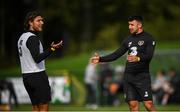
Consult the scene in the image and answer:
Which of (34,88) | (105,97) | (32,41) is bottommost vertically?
(105,97)

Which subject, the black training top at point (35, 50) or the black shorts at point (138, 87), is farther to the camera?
the black shorts at point (138, 87)

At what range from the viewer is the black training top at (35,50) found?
12488mm

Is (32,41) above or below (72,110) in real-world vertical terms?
above

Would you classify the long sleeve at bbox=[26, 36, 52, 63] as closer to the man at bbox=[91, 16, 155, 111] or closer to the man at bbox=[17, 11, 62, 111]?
the man at bbox=[17, 11, 62, 111]

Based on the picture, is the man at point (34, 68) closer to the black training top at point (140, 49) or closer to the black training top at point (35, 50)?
the black training top at point (35, 50)

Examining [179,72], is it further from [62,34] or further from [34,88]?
[62,34]

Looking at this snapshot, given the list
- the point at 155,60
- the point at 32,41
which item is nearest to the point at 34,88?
the point at 32,41

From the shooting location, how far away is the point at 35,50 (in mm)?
12547

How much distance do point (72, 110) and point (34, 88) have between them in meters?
10.8

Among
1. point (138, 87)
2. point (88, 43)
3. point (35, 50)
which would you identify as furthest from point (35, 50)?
point (88, 43)

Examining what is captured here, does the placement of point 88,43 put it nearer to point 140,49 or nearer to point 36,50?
point 140,49

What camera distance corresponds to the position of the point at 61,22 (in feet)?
180

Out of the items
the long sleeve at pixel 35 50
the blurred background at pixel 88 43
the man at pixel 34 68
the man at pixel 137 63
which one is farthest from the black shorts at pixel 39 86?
the blurred background at pixel 88 43

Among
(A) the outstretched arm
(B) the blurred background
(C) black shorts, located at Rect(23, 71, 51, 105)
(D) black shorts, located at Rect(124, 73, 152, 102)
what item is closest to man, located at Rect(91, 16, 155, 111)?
(D) black shorts, located at Rect(124, 73, 152, 102)
